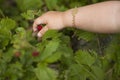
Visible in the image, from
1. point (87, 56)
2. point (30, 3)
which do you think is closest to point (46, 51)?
point (87, 56)

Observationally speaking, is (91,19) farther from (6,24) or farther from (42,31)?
(6,24)

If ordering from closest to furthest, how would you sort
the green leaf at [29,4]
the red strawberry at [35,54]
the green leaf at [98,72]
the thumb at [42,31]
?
the red strawberry at [35,54] < the green leaf at [98,72] < the thumb at [42,31] < the green leaf at [29,4]

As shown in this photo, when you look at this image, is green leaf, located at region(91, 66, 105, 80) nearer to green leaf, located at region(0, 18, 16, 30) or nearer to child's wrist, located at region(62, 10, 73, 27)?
child's wrist, located at region(62, 10, 73, 27)

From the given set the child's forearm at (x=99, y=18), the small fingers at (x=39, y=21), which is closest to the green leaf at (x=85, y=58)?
the child's forearm at (x=99, y=18)

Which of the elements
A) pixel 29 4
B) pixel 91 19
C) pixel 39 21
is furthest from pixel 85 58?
pixel 29 4

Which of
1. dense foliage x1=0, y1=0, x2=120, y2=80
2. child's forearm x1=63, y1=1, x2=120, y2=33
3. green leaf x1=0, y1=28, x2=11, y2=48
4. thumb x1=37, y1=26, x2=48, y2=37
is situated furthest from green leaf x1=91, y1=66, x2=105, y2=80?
green leaf x1=0, y1=28, x2=11, y2=48

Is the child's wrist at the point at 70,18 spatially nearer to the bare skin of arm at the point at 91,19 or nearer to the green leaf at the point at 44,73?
the bare skin of arm at the point at 91,19

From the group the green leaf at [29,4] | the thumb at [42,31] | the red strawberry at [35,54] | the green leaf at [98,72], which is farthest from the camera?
the green leaf at [29,4]

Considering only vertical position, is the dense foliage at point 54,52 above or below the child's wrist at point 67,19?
below
